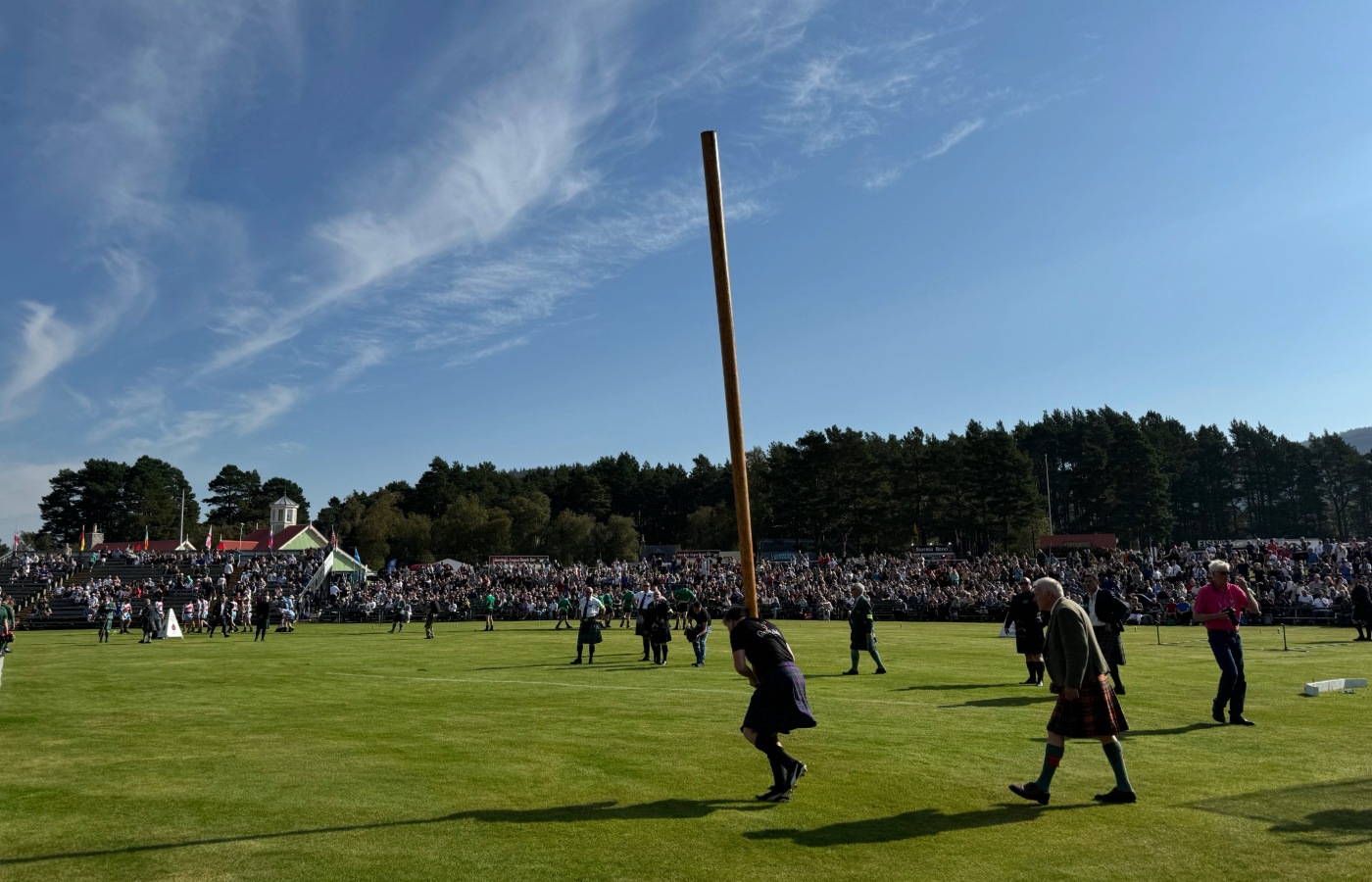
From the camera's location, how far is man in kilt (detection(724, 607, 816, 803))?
7.51m

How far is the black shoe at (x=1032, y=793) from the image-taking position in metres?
7.21

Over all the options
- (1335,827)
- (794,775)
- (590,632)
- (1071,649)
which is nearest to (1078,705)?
(1071,649)

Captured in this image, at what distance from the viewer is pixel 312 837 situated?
6578 millimetres

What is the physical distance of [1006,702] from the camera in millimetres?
13086

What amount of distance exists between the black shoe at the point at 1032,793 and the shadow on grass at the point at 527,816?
1.98 m

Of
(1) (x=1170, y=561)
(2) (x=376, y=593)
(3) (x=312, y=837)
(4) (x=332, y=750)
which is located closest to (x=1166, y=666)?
(4) (x=332, y=750)

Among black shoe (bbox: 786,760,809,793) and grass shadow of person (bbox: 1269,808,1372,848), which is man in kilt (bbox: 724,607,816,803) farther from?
grass shadow of person (bbox: 1269,808,1372,848)

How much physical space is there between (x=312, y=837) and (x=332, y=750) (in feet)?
12.0

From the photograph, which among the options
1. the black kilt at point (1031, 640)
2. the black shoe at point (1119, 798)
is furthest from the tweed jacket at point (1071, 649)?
the black kilt at point (1031, 640)

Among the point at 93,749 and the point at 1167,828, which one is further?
the point at 93,749

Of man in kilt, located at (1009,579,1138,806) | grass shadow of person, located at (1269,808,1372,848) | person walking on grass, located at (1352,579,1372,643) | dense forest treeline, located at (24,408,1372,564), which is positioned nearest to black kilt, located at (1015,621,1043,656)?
man in kilt, located at (1009,579,1138,806)

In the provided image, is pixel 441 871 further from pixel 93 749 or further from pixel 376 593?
pixel 376 593

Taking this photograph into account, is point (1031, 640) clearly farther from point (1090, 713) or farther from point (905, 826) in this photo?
point (905, 826)

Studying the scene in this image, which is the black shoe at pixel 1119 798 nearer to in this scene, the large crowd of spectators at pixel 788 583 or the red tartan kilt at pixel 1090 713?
the red tartan kilt at pixel 1090 713
